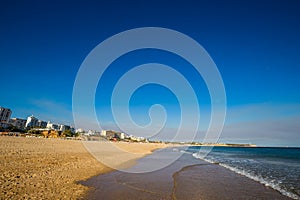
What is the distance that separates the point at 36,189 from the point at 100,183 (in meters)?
2.93

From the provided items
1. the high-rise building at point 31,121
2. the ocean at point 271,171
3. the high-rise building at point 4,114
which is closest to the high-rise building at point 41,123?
the high-rise building at point 31,121

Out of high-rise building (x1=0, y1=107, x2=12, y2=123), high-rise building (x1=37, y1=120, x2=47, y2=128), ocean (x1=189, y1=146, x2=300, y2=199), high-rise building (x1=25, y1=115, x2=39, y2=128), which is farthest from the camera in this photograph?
high-rise building (x1=37, y1=120, x2=47, y2=128)

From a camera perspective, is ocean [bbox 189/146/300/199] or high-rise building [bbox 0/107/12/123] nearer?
ocean [bbox 189/146/300/199]

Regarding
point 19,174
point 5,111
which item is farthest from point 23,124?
point 19,174

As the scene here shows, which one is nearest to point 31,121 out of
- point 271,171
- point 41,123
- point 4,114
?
point 41,123

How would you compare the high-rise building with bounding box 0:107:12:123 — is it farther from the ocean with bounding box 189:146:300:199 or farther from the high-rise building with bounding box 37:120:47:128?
the ocean with bounding box 189:146:300:199

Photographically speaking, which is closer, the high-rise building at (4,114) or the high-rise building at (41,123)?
the high-rise building at (4,114)

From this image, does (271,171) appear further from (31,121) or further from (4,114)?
(31,121)

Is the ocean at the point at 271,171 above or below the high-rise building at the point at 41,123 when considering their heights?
below

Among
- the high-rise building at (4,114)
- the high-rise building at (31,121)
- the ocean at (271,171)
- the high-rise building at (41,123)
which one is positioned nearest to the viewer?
the ocean at (271,171)

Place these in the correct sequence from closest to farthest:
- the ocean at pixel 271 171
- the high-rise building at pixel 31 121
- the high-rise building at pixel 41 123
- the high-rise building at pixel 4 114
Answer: the ocean at pixel 271 171 < the high-rise building at pixel 4 114 < the high-rise building at pixel 31 121 < the high-rise building at pixel 41 123

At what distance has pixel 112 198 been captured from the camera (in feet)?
21.6

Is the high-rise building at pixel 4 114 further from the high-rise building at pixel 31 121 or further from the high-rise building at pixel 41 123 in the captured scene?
the high-rise building at pixel 41 123

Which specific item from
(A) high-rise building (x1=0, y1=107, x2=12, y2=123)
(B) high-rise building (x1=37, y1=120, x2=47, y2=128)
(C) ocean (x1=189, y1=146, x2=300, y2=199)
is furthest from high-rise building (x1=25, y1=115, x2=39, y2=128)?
(C) ocean (x1=189, y1=146, x2=300, y2=199)
